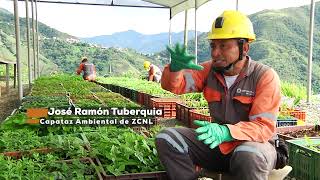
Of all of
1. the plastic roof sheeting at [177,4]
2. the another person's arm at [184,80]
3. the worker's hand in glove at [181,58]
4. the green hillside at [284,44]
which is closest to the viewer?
the worker's hand in glove at [181,58]

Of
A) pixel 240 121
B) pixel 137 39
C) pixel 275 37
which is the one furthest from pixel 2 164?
pixel 137 39

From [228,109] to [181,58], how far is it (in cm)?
49

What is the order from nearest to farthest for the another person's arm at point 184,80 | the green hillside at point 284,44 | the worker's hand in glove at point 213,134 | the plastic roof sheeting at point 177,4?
the worker's hand in glove at point 213,134 < the another person's arm at point 184,80 < the plastic roof sheeting at point 177,4 < the green hillside at point 284,44

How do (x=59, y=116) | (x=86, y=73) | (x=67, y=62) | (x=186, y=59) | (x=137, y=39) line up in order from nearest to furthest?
(x=186, y=59), (x=59, y=116), (x=86, y=73), (x=67, y=62), (x=137, y=39)

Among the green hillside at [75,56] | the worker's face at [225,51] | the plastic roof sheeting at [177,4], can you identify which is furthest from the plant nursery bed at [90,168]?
the green hillside at [75,56]

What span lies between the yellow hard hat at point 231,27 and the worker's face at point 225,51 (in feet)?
0.14

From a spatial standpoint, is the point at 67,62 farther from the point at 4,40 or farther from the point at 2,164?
the point at 2,164

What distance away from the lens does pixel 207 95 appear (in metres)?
2.89

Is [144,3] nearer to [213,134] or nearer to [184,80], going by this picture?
[184,80]

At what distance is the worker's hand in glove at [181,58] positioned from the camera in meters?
2.66

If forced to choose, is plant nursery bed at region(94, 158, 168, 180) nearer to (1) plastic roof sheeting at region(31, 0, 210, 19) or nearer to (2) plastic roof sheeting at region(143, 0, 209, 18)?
(2) plastic roof sheeting at region(143, 0, 209, 18)

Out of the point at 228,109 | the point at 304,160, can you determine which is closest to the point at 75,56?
the point at 304,160

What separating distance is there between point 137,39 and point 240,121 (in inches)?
2057

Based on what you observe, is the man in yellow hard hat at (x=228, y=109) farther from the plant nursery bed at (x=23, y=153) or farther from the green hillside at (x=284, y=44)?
the green hillside at (x=284, y=44)
